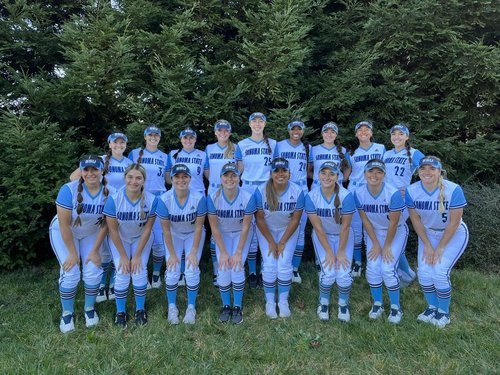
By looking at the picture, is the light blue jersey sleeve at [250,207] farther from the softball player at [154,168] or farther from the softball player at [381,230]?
the softball player at [154,168]

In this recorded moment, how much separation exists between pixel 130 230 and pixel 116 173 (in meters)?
1.11

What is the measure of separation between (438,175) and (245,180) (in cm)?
261

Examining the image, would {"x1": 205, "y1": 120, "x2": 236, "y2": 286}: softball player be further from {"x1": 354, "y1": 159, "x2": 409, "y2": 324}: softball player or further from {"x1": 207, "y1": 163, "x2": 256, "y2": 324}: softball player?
{"x1": 354, "y1": 159, "x2": 409, "y2": 324}: softball player

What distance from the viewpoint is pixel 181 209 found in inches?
178

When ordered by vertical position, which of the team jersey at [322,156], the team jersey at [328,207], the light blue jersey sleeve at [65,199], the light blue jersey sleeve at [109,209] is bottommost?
the team jersey at [328,207]

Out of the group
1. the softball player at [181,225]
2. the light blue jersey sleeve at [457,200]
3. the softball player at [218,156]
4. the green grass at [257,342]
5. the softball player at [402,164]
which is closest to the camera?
the green grass at [257,342]

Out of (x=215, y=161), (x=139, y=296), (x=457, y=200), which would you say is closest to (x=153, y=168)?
(x=215, y=161)

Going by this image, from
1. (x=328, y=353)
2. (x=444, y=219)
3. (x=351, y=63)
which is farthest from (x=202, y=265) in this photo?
(x=351, y=63)

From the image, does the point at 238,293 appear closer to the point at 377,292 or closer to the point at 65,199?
the point at 377,292

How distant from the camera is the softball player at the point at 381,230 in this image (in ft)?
14.4

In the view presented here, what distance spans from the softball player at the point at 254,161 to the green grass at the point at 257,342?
77 cm

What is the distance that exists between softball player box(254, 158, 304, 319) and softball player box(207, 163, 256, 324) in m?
0.19

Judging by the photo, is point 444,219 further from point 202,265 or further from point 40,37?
point 40,37

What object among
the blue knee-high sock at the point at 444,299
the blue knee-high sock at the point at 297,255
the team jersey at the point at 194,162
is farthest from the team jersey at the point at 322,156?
the blue knee-high sock at the point at 444,299
